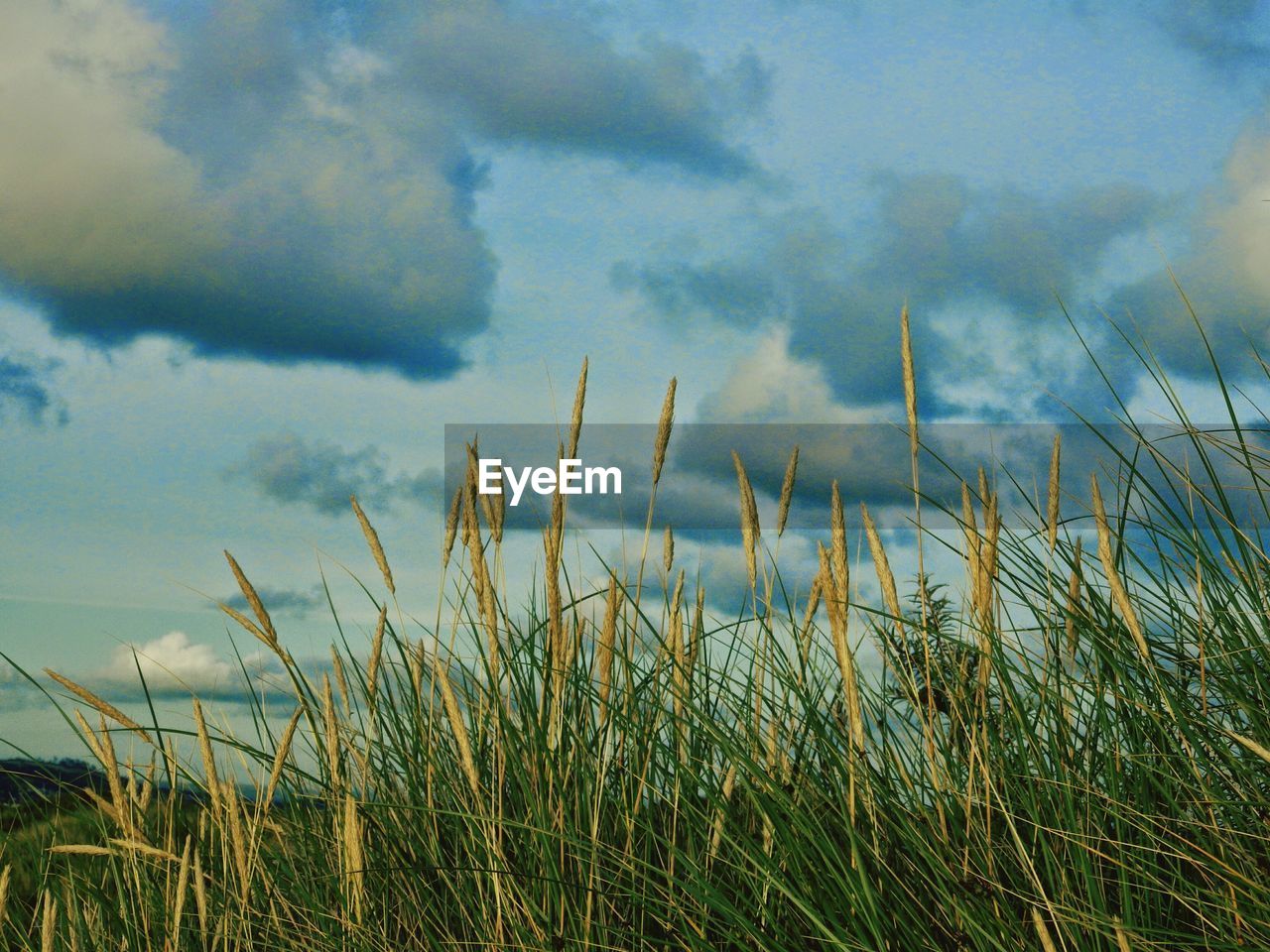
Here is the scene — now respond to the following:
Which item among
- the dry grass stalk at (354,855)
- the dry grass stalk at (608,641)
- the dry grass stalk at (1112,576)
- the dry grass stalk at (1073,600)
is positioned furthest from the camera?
the dry grass stalk at (608,641)

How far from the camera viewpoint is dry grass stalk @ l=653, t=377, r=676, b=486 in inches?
88.7

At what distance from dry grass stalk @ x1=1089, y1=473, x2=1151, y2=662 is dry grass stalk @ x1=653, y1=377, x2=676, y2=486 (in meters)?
0.89

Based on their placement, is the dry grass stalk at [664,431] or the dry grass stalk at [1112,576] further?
the dry grass stalk at [664,431]

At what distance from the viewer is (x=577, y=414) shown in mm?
2293

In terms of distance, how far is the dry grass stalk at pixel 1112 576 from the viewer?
1729 mm

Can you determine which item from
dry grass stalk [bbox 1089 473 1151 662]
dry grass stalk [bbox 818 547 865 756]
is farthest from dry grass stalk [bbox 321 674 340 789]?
dry grass stalk [bbox 1089 473 1151 662]

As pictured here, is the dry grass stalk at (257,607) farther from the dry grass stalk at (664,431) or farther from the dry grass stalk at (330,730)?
the dry grass stalk at (664,431)

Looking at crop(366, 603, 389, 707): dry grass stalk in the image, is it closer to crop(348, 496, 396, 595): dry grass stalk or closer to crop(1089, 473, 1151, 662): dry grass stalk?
crop(348, 496, 396, 595): dry grass stalk

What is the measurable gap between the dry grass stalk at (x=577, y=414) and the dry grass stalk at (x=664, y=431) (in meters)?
0.18

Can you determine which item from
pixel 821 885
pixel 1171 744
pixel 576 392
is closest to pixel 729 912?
pixel 821 885

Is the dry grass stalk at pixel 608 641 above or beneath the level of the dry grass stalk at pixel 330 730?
above

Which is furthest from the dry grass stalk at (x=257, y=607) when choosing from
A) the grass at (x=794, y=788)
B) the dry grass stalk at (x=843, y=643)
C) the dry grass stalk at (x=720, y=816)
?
the dry grass stalk at (x=843, y=643)

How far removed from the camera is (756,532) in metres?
2.18

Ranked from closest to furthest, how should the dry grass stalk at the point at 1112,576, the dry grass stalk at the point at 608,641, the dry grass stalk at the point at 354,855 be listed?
the dry grass stalk at the point at 1112,576, the dry grass stalk at the point at 354,855, the dry grass stalk at the point at 608,641
